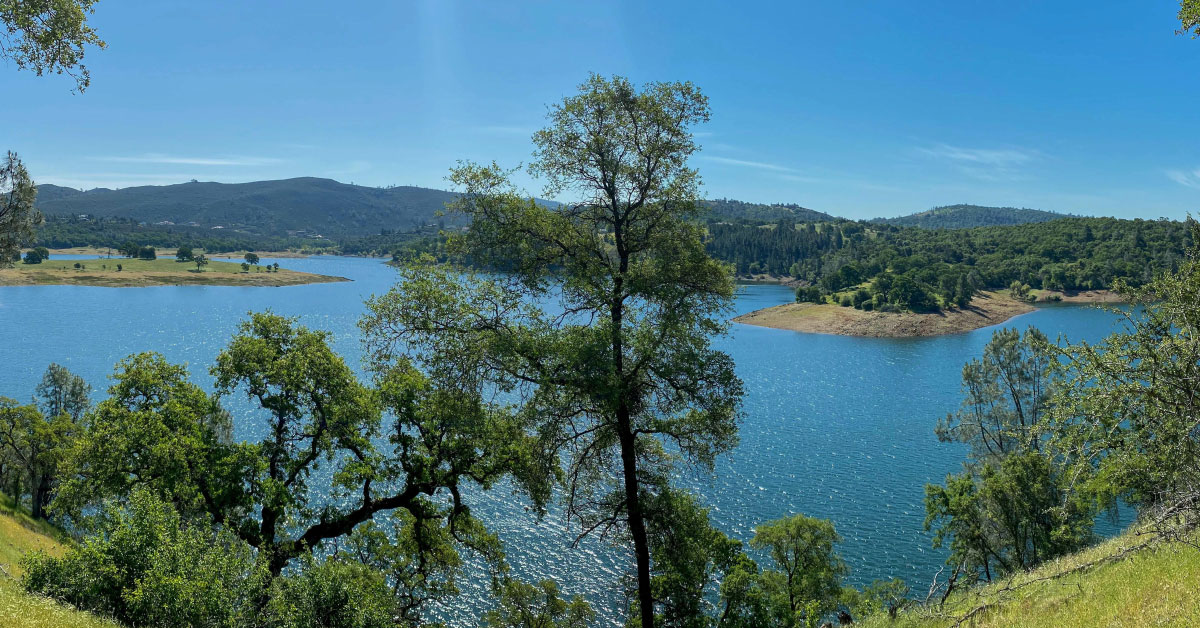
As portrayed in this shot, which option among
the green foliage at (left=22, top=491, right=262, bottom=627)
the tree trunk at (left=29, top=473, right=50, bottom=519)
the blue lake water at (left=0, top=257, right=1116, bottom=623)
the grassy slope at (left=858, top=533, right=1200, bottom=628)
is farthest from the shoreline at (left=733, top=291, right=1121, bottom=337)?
the green foliage at (left=22, top=491, right=262, bottom=627)

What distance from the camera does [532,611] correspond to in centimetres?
2091

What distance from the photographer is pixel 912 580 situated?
30422 mm

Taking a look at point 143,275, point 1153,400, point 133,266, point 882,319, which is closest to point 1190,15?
point 1153,400

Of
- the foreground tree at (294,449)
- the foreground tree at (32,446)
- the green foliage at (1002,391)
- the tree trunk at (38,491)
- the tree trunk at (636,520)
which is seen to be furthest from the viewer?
the green foliage at (1002,391)

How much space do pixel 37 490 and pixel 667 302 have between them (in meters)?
38.8

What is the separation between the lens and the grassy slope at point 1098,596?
9117 millimetres

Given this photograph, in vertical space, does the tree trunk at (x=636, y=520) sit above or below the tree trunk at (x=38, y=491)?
above

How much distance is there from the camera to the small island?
14862 cm

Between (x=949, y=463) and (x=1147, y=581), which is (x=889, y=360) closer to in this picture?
(x=949, y=463)

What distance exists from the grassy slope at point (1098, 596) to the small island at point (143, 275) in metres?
183

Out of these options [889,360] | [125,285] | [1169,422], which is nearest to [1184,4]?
[1169,422]

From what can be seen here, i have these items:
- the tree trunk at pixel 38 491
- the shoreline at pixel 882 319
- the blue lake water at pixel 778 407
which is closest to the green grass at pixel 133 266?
the blue lake water at pixel 778 407

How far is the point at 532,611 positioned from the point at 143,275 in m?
188

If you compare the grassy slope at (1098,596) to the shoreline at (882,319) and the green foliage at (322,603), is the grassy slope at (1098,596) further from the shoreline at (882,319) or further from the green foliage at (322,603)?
the shoreline at (882,319)
